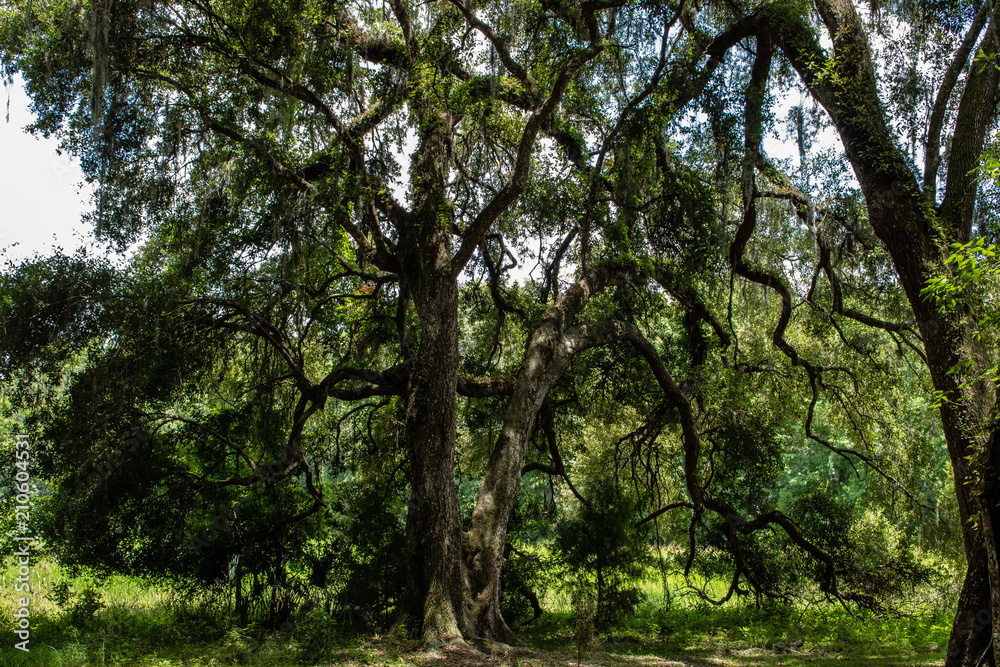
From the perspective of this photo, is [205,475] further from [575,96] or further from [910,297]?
[910,297]

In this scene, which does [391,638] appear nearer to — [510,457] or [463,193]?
[510,457]

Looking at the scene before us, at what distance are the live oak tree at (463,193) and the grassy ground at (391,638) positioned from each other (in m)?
0.66

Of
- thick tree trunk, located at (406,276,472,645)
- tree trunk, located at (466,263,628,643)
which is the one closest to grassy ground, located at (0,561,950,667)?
thick tree trunk, located at (406,276,472,645)

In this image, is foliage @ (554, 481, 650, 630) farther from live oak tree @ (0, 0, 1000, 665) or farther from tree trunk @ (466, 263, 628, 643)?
tree trunk @ (466, 263, 628, 643)

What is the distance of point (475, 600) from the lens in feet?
18.2

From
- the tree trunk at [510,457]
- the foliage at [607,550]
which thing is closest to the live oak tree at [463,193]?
the tree trunk at [510,457]

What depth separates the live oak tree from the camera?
5531 millimetres

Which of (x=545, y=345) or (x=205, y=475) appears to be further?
(x=205, y=475)

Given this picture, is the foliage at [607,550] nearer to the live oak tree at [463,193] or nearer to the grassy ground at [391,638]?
the grassy ground at [391,638]

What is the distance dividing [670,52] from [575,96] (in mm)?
1179

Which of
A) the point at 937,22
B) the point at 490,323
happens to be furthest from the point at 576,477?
the point at 937,22

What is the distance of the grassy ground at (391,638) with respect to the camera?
5.07 meters

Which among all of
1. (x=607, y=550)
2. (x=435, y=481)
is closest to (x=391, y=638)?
(x=435, y=481)

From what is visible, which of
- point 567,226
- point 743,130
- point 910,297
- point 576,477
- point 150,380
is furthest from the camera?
point 576,477
